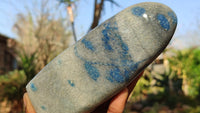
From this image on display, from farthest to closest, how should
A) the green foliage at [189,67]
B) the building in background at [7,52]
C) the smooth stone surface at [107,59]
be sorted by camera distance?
1. the building in background at [7,52]
2. the green foliage at [189,67]
3. the smooth stone surface at [107,59]

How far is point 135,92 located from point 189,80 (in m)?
2.54

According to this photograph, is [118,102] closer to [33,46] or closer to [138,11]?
[138,11]

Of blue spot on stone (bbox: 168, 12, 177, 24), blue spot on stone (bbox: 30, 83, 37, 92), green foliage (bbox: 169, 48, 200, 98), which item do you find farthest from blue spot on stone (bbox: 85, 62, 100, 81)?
green foliage (bbox: 169, 48, 200, 98)

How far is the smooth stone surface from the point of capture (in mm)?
978

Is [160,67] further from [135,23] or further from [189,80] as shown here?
[135,23]

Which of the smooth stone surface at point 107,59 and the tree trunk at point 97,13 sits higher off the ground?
the smooth stone surface at point 107,59

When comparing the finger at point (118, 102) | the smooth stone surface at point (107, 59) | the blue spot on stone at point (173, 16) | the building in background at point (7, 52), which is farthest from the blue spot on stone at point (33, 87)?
the building in background at point (7, 52)

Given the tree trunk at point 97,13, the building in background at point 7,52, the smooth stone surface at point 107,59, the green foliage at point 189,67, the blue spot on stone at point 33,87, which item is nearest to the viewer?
the smooth stone surface at point 107,59

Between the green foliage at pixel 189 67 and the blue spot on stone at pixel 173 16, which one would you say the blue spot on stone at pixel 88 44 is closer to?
the blue spot on stone at pixel 173 16

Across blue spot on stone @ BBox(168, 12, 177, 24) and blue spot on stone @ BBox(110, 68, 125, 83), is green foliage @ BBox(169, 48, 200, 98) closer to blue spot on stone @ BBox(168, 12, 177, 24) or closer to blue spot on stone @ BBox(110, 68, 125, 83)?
blue spot on stone @ BBox(168, 12, 177, 24)

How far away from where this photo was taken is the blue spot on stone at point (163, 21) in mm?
978

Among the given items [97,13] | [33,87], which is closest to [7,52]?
[97,13]

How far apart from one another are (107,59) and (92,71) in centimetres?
10

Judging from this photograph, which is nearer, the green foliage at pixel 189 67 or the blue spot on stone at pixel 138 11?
the blue spot on stone at pixel 138 11
